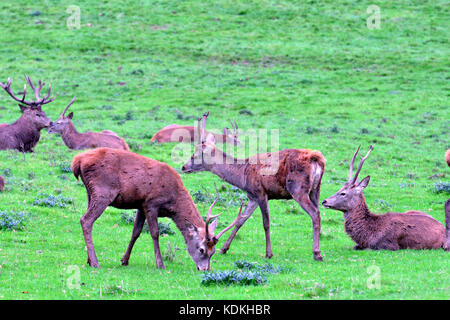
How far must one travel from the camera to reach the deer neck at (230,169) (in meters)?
12.4

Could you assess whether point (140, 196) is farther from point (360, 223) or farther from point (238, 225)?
point (360, 223)

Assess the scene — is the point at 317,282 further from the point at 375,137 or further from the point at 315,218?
the point at 375,137

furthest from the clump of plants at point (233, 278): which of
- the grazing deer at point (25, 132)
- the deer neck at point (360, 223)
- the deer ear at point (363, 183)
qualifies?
the grazing deer at point (25, 132)

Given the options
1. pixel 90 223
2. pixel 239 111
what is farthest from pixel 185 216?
pixel 239 111

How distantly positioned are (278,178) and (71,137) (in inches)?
431

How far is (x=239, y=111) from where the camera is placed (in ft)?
96.4

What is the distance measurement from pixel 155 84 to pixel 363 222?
22.9 metres

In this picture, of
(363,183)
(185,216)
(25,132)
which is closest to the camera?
(185,216)

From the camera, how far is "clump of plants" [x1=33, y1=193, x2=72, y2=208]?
46.4 feet

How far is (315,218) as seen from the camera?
36.9ft

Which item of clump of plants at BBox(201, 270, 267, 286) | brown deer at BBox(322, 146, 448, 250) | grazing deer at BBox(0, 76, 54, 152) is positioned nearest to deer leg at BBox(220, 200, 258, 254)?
brown deer at BBox(322, 146, 448, 250)

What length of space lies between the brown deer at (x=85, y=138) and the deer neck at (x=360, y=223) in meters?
9.08

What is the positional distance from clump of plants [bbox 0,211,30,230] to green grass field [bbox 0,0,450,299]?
125mm

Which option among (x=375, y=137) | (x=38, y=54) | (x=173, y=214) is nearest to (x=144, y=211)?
(x=173, y=214)
